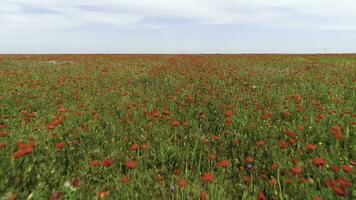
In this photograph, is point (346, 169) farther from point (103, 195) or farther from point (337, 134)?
point (103, 195)

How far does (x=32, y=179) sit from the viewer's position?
241cm

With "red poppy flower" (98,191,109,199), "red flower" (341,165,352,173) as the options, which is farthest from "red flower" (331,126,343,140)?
"red poppy flower" (98,191,109,199)

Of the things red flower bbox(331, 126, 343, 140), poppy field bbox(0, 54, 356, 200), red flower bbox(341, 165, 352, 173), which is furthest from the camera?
red flower bbox(331, 126, 343, 140)

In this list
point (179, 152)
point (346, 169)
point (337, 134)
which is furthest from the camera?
point (179, 152)

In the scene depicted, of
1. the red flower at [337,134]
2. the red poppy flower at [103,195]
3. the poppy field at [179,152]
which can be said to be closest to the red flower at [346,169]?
the poppy field at [179,152]

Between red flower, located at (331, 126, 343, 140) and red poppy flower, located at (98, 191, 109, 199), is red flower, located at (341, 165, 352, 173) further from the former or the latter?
red poppy flower, located at (98, 191, 109, 199)

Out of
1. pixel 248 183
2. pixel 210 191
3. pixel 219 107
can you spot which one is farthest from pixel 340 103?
pixel 210 191

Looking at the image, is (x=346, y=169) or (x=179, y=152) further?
(x=179, y=152)

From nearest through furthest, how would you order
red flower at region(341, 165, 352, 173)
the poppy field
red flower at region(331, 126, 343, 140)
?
1. red flower at region(341, 165, 352, 173)
2. the poppy field
3. red flower at region(331, 126, 343, 140)

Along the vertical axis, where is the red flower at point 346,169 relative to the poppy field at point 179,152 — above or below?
above

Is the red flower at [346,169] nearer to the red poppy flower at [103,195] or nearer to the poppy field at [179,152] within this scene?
the poppy field at [179,152]

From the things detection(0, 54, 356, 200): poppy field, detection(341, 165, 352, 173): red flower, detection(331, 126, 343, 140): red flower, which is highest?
detection(331, 126, 343, 140): red flower

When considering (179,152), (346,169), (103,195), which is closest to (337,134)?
(346,169)

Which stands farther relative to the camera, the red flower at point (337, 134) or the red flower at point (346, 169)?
the red flower at point (337, 134)
